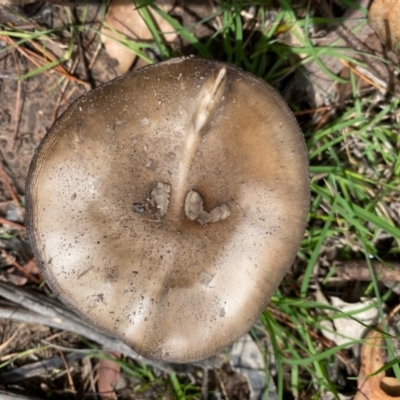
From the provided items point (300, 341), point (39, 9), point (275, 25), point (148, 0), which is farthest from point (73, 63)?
point (300, 341)

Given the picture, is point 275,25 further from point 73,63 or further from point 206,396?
point 206,396

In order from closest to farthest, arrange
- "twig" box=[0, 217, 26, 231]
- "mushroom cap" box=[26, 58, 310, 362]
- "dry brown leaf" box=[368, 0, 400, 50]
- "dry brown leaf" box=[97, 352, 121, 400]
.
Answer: "mushroom cap" box=[26, 58, 310, 362], "dry brown leaf" box=[368, 0, 400, 50], "twig" box=[0, 217, 26, 231], "dry brown leaf" box=[97, 352, 121, 400]

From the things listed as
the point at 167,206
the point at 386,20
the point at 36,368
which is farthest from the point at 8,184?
the point at 386,20

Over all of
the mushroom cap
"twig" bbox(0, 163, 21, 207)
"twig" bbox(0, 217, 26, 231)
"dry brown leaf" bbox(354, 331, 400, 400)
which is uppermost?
the mushroom cap

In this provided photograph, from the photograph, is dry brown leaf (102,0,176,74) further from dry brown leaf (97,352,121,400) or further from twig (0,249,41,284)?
dry brown leaf (97,352,121,400)

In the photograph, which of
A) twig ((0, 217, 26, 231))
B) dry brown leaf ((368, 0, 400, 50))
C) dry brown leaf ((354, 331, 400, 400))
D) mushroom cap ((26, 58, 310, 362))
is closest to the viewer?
mushroom cap ((26, 58, 310, 362))

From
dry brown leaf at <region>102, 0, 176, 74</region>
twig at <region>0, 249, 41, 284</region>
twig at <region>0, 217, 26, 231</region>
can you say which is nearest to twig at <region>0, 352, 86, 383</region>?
twig at <region>0, 249, 41, 284</region>

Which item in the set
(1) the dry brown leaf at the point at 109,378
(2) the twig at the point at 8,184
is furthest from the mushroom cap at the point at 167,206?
(1) the dry brown leaf at the point at 109,378
